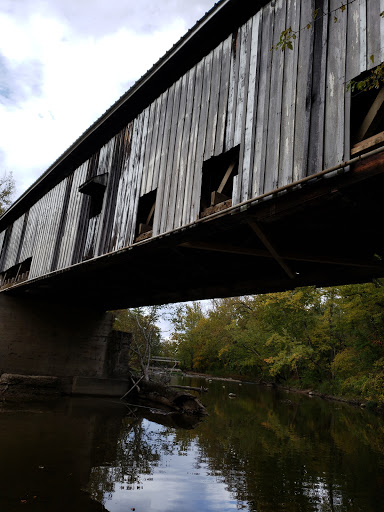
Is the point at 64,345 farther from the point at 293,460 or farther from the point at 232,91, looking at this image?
the point at 232,91

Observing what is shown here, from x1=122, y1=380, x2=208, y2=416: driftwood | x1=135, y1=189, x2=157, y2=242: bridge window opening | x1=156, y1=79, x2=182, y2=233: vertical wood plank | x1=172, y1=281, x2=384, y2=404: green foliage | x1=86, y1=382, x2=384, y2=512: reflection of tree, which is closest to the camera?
x1=86, y1=382, x2=384, y2=512: reflection of tree

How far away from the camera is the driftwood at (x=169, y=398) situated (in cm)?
1192

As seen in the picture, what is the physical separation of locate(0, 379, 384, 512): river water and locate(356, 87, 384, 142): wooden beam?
13.3ft

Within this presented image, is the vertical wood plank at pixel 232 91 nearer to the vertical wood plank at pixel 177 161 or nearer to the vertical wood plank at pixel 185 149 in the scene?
the vertical wood plank at pixel 185 149

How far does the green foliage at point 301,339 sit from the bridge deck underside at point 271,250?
0.99 m

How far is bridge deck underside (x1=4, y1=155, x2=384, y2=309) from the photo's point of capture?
13.7 feet

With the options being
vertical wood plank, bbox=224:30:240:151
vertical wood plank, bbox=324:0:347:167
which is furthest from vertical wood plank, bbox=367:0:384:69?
vertical wood plank, bbox=224:30:240:151

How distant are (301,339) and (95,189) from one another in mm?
20647

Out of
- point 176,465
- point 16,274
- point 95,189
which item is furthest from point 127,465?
point 16,274

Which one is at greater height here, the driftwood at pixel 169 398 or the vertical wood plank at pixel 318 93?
the vertical wood plank at pixel 318 93

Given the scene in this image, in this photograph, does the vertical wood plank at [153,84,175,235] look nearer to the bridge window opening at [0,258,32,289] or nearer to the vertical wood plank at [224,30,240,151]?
the vertical wood plank at [224,30,240,151]

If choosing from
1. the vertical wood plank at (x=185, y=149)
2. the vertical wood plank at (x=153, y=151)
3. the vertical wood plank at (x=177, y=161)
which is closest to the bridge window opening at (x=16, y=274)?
the vertical wood plank at (x=153, y=151)

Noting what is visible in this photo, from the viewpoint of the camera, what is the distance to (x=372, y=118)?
12.3 ft

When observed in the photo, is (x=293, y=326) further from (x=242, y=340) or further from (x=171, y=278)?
(x=171, y=278)
